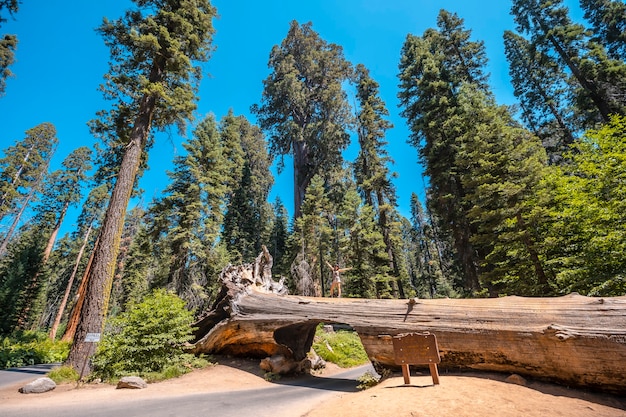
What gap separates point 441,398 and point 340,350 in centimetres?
1020

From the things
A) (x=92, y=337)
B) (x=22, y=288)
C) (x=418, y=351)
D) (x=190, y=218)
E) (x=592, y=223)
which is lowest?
(x=418, y=351)

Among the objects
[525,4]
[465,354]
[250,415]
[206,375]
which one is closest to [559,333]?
[465,354]

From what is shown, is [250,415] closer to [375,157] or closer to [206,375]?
[206,375]

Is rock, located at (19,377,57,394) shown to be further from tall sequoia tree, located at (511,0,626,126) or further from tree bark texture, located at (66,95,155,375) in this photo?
tall sequoia tree, located at (511,0,626,126)

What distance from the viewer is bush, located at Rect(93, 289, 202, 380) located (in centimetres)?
745

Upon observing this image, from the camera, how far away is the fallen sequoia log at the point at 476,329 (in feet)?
15.8

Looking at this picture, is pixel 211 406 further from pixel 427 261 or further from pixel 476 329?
pixel 427 261

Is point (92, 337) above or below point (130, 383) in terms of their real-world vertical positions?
above

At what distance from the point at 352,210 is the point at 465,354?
15957 mm

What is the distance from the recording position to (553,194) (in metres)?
10.6

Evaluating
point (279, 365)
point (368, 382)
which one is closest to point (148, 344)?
point (279, 365)

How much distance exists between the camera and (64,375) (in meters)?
6.87

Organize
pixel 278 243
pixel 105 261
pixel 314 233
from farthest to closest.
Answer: pixel 278 243 < pixel 314 233 < pixel 105 261

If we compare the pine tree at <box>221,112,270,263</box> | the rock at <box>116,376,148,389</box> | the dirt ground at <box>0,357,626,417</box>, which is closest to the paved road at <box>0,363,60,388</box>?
the dirt ground at <box>0,357,626,417</box>
